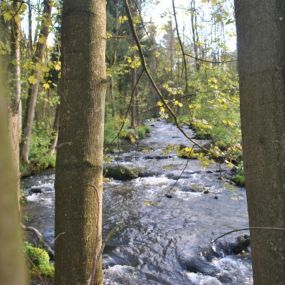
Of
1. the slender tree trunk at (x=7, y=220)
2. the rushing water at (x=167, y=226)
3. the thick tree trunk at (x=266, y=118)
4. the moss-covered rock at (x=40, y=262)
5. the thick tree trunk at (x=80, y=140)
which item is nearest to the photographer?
the slender tree trunk at (x=7, y=220)

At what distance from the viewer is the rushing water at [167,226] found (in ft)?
20.2

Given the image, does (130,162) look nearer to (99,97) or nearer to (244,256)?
(244,256)

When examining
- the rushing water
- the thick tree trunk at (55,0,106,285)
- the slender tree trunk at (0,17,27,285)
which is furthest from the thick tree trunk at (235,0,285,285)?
the rushing water

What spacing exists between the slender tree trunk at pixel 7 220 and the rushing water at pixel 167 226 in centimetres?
327

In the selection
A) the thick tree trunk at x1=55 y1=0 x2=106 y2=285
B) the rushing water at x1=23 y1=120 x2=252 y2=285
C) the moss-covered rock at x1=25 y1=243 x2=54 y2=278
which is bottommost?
the rushing water at x1=23 y1=120 x2=252 y2=285

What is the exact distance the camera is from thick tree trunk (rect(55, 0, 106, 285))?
7.64 feet

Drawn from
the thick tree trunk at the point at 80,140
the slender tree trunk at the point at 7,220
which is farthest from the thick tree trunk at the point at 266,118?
the slender tree trunk at the point at 7,220

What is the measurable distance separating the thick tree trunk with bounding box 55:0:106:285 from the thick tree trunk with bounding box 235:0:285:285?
102 centimetres

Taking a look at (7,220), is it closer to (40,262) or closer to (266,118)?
(266,118)

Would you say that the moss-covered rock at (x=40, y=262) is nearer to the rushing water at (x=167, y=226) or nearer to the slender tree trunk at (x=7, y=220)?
the rushing water at (x=167, y=226)

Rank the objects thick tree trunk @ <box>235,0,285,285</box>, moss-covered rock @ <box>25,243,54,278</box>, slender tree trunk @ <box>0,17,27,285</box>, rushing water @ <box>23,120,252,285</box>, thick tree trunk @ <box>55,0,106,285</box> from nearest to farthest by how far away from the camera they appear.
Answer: slender tree trunk @ <box>0,17,27,285</box> < thick tree trunk @ <box>235,0,285,285</box> < thick tree trunk @ <box>55,0,106,285</box> < moss-covered rock @ <box>25,243,54,278</box> < rushing water @ <box>23,120,252,285</box>

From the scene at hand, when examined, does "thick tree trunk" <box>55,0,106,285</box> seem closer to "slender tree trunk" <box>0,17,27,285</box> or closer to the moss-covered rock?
"slender tree trunk" <box>0,17,27,285</box>

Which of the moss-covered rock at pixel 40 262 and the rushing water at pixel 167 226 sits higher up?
the moss-covered rock at pixel 40 262

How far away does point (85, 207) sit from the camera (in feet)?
7.69
